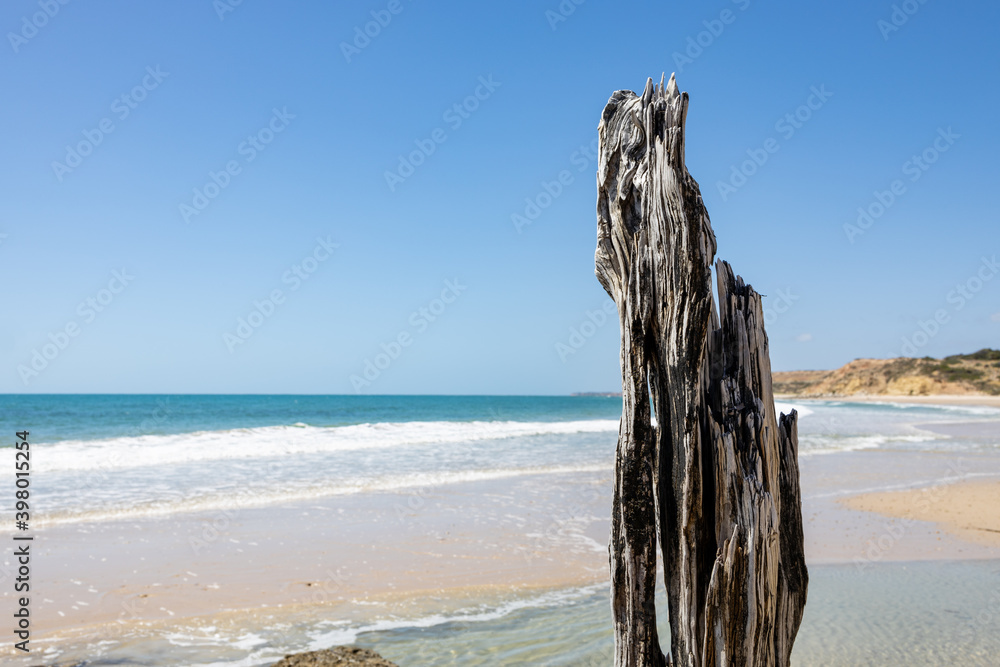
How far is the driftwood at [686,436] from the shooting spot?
2.46m

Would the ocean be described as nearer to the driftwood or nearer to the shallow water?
the shallow water

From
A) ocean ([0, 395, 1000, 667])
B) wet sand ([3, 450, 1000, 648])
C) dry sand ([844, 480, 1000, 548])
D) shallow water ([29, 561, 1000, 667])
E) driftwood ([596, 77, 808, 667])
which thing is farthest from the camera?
dry sand ([844, 480, 1000, 548])

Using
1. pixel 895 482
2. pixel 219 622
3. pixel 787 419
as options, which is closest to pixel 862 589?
pixel 787 419

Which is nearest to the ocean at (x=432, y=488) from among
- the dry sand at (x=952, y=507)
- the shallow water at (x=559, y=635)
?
the shallow water at (x=559, y=635)

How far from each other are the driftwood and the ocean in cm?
226

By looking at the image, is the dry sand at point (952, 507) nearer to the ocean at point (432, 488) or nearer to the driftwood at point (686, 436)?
the ocean at point (432, 488)

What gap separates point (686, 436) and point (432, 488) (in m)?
10.3

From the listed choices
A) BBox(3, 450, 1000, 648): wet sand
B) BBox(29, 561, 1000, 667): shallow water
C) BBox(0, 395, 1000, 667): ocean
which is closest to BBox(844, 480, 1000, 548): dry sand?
BBox(3, 450, 1000, 648): wet sand

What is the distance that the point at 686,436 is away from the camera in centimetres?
252

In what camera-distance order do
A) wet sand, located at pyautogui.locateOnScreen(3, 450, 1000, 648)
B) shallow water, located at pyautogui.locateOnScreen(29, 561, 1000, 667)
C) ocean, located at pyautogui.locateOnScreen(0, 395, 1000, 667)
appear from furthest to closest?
wet sand, located at pyautogui.locateOnScreen(3, 450, 1000, 648)
ocean, located at pyautogui.locateOnScreen(0, 395, 1000, 667)
shallow water, located at pyautogui.locateOnScreen(29, 561, 1000, 667)

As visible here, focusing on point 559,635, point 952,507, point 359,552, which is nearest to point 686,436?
point 559,635

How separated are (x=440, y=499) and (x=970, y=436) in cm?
2159

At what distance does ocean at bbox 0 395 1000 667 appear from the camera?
15.4ft

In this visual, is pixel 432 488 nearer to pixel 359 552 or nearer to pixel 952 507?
pixel 359 552
